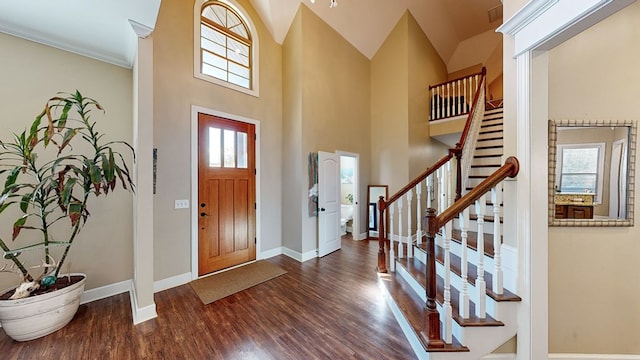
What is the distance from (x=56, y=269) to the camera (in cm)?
216

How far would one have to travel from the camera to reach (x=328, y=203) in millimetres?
4316

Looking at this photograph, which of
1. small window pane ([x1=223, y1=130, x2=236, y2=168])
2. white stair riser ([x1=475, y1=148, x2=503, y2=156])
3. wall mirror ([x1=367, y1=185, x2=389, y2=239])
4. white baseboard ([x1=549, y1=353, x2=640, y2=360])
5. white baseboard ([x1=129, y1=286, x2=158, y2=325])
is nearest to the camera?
white baseboard ([x1=549, y1=353, x2=640, y2=360])

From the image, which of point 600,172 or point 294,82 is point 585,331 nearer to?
point 600,172

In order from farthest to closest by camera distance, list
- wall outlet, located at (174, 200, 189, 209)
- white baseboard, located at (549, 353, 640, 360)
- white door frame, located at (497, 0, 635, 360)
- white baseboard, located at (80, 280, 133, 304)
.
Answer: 1. wall outlet, located at (174, 200, 189, 209)
2. white baseboard, located at (80, 280, 133, 304)
3. white baseboard, located at (549, 353, 640, 360)
4. white door frame, located at (497, 0, 635, 360)

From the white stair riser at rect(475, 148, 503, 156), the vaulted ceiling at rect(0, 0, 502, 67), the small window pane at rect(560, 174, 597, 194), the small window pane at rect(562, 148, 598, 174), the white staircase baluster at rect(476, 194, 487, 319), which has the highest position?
the vaulted ceiling at rect(0, 0, 502, 67)

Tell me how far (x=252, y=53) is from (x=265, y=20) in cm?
69

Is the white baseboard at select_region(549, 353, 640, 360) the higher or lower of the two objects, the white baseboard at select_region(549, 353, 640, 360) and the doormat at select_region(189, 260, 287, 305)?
the higher

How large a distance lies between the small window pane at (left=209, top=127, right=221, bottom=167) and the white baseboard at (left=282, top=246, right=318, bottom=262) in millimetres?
1934

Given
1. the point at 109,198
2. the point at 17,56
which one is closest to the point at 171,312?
the point at 109,198

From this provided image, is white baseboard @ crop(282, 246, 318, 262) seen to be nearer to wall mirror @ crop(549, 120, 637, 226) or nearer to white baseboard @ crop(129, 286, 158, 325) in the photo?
white baseboard @ crop(129, 286, 158, 325)

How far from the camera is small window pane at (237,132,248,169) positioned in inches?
145

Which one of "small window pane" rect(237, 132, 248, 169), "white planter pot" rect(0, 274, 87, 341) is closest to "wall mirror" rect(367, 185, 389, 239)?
"small window pane" rect(237, 132, 248, 169)

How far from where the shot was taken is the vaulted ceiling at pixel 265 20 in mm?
1947

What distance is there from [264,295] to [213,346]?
33.8 inches
